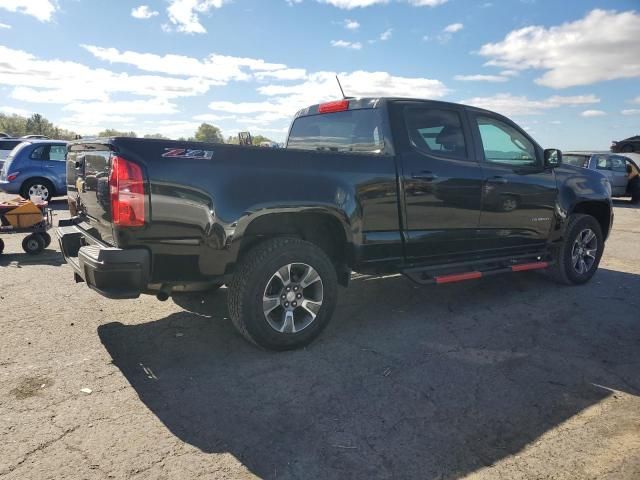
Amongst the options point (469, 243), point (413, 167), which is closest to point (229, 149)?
point (413, 167)

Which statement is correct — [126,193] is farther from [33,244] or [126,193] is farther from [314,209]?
[33,244]

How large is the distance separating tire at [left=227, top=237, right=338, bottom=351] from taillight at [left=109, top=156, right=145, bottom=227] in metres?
0.84

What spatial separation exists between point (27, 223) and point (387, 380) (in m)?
6.23

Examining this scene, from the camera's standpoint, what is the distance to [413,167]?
4.24m

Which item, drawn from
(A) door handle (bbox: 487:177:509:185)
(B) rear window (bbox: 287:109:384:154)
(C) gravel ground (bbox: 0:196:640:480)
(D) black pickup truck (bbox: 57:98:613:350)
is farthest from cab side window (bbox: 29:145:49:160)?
(A) door handle (bbox: 487:177:509:185)

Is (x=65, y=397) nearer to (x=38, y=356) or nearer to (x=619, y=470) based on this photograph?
(x=38, y=356)

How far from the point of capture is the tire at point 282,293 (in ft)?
Result: 11.5

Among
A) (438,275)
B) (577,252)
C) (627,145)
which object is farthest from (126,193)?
(627,145)

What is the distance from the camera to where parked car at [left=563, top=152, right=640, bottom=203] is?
16.4 m

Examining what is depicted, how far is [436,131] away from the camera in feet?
15.2

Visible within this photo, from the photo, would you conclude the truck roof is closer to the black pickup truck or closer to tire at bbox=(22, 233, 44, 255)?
the black pickup truck

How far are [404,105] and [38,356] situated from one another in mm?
3619

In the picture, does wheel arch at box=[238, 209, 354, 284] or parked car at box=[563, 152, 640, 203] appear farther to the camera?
parked car at box=[563, 152, 640, 203]

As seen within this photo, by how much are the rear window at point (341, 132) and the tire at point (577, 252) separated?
9.70 ft
